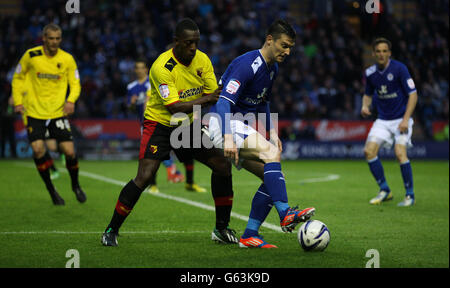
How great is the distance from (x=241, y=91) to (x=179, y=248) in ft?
4.97

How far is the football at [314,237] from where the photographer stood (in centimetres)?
583

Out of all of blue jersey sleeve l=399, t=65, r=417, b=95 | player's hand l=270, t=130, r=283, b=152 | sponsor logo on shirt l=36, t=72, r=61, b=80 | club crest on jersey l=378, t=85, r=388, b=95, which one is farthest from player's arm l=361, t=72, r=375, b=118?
sponsor logo on shirt l=36, t=72, r=61, b=80

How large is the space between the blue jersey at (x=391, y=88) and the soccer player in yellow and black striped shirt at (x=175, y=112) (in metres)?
4.75

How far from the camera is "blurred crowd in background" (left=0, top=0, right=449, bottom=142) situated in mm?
22516

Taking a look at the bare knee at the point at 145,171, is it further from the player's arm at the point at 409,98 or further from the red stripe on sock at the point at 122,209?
the player's arm at the point at 409,98

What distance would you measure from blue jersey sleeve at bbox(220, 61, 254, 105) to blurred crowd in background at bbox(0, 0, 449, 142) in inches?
597

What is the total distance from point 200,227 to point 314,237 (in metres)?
1.97

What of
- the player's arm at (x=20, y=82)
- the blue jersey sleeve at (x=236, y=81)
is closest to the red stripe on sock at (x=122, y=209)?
the blue jersey sleeve at (x=236, y=81)

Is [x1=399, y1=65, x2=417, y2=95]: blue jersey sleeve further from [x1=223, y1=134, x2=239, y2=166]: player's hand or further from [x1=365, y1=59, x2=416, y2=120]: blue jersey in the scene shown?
[x1=223, y1=134, x2=239, y2=166]: player's hand

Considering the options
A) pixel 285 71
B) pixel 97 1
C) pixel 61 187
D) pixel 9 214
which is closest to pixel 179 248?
pixel 9 214

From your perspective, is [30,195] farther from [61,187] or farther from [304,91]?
[304,91]

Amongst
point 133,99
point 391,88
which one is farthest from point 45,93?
point 391,88

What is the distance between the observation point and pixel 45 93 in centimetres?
934

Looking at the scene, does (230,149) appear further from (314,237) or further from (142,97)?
(142,97)
